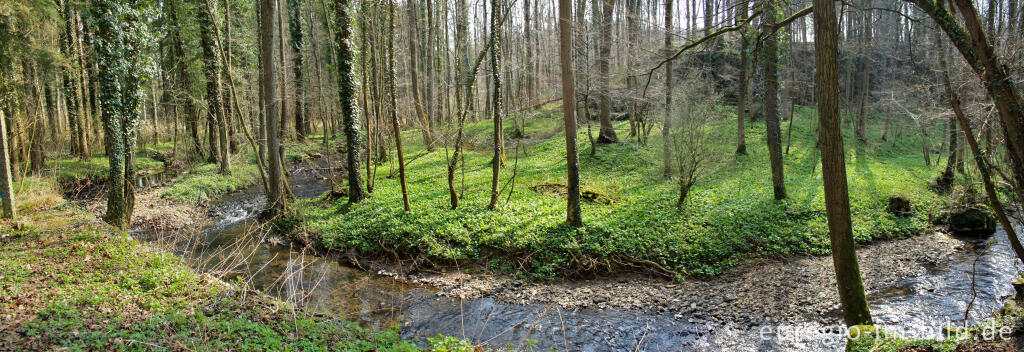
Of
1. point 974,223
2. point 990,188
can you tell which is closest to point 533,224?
point 990,188

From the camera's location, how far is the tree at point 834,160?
193 inches

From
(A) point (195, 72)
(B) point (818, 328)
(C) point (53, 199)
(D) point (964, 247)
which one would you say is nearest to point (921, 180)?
(D) point (964, 247)

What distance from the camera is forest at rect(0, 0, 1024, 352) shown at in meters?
5.34

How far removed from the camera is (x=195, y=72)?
19.2 meters

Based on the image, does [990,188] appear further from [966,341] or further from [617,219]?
[617,219]

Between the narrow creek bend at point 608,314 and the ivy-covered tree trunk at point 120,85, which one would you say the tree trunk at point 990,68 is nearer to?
the narrow creek bend at point 608,314

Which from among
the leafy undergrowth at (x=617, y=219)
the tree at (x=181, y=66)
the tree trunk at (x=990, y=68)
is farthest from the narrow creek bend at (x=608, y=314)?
the tree at (x=181, y=66)

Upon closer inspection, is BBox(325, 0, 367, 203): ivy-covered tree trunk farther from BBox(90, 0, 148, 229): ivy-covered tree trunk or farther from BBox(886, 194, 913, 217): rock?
BBox(886, 194, 913, 217): rock

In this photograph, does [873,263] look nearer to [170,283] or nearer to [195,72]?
[170,283]

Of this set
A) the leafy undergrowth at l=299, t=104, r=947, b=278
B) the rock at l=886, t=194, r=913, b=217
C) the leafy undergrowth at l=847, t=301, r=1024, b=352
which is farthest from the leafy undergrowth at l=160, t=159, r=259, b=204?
the rock at l=886, t=194, r=913, b=217

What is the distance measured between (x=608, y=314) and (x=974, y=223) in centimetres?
1059

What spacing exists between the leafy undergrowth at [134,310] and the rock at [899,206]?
1270 cm

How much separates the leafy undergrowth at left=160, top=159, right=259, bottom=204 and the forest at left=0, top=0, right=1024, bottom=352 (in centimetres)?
13

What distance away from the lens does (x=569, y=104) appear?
9.75m
